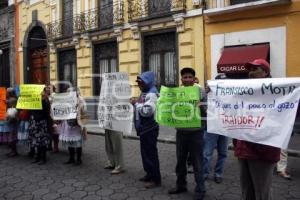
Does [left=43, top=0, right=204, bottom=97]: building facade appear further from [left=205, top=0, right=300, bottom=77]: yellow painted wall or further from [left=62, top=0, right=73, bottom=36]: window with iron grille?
[left=205, top=0, right=300, bottom=77]: yellow painted wall

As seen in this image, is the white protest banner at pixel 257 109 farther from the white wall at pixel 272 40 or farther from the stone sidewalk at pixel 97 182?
the white wall at pixel 272 40

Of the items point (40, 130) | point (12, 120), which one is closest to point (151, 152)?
point (40, 130)

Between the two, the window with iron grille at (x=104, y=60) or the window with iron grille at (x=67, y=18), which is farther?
the window with iron grille at (x=67, y=18)

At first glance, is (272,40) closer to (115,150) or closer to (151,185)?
(115,150)

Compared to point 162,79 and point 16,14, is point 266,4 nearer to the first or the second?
point 162,79

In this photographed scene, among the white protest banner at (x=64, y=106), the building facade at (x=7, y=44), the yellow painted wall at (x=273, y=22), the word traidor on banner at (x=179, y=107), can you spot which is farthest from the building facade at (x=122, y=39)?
the word traidor on banner at (x=179, y=107)

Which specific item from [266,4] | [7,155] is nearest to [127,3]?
[266,4]

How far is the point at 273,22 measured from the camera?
1131cm

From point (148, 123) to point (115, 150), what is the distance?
1297 mm

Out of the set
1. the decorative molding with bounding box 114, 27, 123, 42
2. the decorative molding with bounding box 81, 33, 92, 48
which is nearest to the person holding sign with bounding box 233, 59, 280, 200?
the decorative molding with bounding box 114, 27, 123, 42

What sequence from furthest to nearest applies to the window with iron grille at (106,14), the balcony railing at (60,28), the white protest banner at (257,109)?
the balcony railing at (60,28) → the window with iron grille at (106,14) → the white protest banner at (257,109)

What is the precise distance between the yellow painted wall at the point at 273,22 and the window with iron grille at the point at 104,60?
508cm

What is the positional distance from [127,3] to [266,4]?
5758 millimetres

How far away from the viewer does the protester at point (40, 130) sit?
7.86 metres
